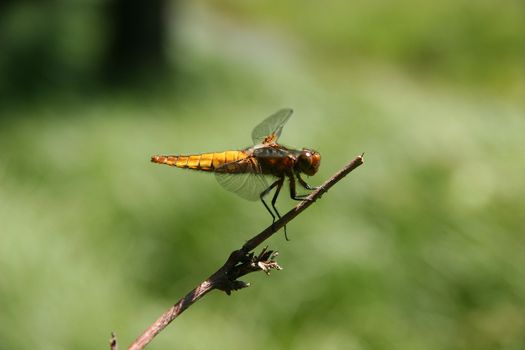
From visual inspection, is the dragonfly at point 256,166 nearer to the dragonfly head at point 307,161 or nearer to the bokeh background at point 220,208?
the dragonfly head at point 307,161

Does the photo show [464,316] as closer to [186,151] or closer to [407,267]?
[407,267]

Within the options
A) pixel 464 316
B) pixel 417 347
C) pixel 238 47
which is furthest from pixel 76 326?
pixel 238 47

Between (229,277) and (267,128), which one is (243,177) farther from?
(229,277)

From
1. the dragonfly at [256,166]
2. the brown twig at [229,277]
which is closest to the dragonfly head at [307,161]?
the dragonfly at [256,166]

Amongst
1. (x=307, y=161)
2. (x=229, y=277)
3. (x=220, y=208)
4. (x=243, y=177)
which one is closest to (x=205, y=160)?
(x=243, y=177)

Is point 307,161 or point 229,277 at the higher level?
point 307,161

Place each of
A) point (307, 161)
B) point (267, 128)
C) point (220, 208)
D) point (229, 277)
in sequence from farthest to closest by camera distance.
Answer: point (220, 208) < point (267, 128) < point (307, 161) < point (229, 277)
